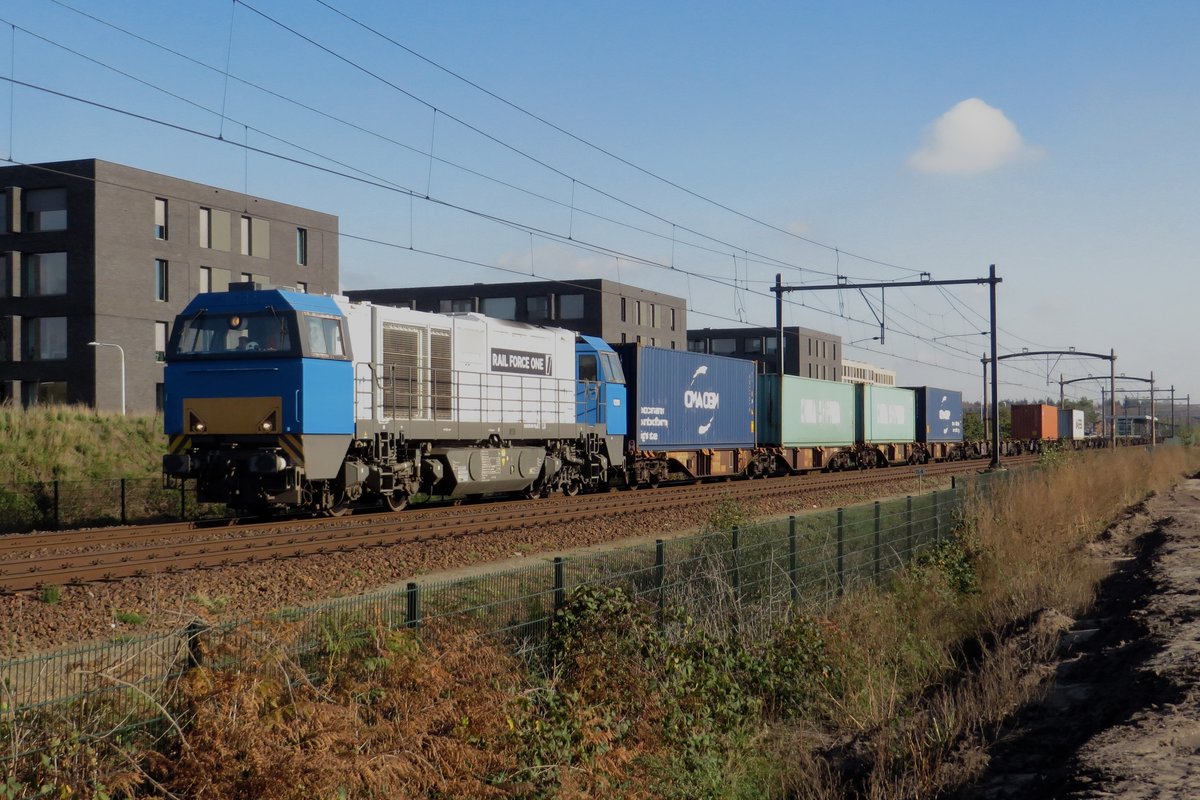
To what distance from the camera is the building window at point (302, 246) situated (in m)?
54.3

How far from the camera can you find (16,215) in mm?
45938

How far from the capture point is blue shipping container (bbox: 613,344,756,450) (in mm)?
29016

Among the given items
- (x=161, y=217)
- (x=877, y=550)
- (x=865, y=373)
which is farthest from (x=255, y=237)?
(x=865, y=373)

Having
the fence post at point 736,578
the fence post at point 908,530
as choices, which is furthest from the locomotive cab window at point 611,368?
the fence post at point 736,578

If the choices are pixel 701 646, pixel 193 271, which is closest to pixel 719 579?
pixel 701 646

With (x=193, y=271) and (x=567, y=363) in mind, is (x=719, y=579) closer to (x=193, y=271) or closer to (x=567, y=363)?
(x=567, y=363)

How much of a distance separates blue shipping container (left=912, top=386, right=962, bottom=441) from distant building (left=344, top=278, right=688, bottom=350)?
24331mm

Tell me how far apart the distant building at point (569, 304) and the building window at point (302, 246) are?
18155mm

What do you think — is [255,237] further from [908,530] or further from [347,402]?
[908,530]

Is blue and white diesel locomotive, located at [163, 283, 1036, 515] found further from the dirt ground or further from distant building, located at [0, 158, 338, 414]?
distant building, located at [0, 158, 338, 414]

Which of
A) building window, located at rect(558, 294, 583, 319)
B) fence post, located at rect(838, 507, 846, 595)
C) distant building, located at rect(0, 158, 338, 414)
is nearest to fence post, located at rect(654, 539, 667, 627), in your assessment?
fence post, located at rect(838, 507, 846, 595)

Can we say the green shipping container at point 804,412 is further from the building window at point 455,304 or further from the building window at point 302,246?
the building window at point 455,304

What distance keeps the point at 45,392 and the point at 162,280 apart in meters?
6.76

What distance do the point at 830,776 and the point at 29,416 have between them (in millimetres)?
28536
